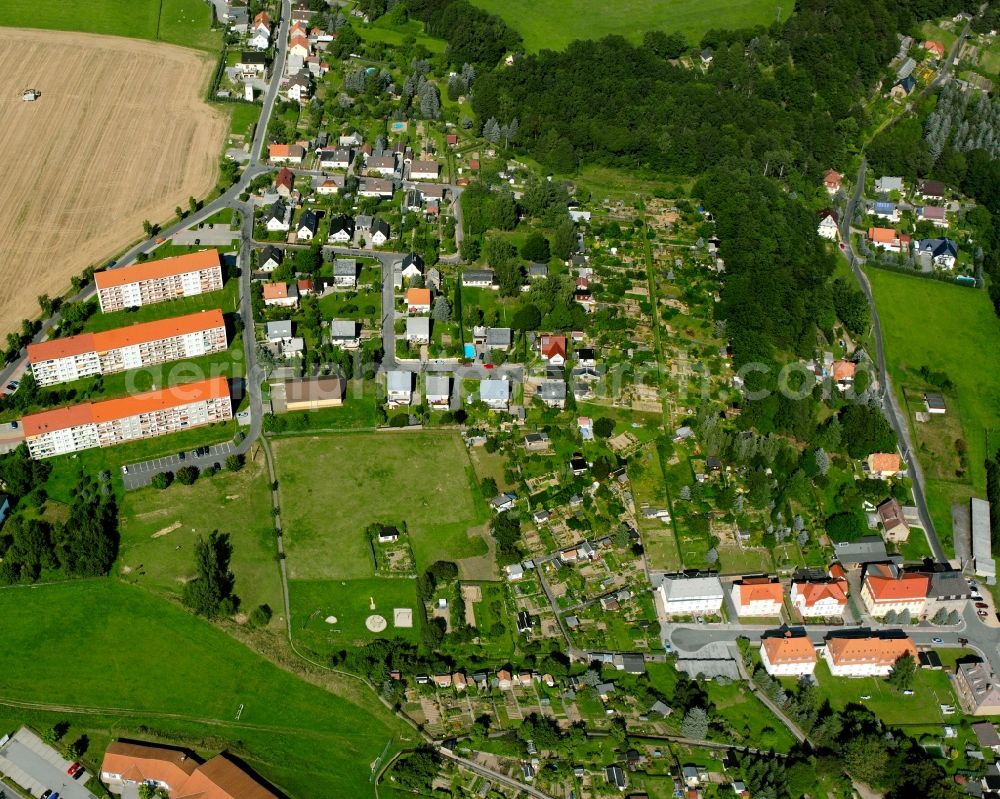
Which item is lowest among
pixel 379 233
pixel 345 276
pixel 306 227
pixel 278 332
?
pixel 278 332

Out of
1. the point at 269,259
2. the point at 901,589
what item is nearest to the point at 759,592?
the point at 901,589

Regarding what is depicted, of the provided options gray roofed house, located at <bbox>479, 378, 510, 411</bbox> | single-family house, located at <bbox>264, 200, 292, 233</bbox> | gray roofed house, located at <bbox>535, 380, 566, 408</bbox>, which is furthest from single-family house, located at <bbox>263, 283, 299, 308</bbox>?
gray roofed house, located at <bbox>535, 380, 566, 408</bbox>

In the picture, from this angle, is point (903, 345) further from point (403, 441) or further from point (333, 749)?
point (333, 749)

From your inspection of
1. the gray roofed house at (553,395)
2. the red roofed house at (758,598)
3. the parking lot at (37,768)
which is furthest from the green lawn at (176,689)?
the gray roofed house at (553,395)

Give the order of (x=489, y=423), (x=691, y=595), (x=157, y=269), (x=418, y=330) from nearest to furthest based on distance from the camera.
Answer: (x=691, y=595)
(x=489, y=423)
(x=418, y=330)
(x=157, y=269)

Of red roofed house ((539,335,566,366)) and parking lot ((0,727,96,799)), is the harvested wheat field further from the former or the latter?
red roofed house ((539,335,566,366))

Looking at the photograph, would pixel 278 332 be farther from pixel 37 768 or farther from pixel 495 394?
pixel 37 768

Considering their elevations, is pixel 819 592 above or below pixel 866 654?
above
